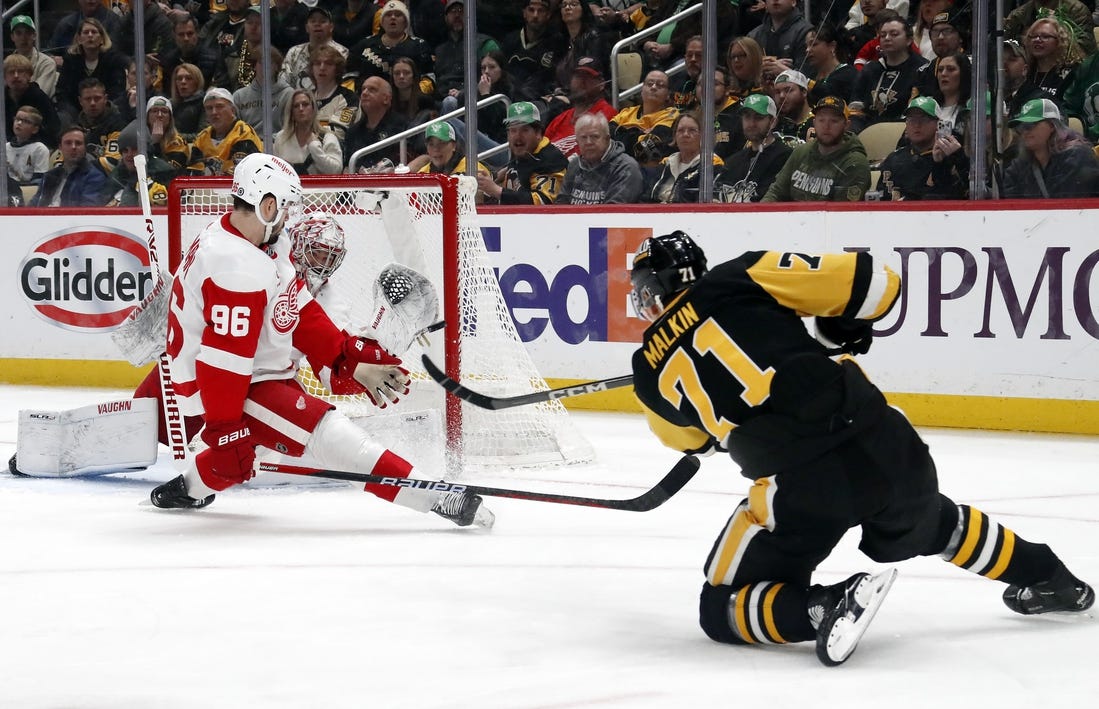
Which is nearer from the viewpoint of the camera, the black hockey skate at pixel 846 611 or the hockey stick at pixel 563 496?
the black hockey skate at pixel 846 611

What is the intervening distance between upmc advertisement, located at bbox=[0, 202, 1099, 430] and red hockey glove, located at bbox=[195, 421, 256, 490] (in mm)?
2488

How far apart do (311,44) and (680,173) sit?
207cm

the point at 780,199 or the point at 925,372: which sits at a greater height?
the point at 780,199

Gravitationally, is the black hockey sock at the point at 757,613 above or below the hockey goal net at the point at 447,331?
below

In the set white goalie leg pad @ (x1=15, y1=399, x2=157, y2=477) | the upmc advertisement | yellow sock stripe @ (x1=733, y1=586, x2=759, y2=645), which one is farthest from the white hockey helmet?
the upmc advertisement

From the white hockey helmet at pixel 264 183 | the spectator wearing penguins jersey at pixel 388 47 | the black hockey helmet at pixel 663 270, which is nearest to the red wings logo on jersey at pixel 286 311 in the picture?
the white hockey helmet at pixel 264 183

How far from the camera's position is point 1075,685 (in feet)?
7.32

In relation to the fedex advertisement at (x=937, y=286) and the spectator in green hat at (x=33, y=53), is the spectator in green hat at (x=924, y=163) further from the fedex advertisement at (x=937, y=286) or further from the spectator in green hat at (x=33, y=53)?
the spectator in green hat at (x=33, y=53)

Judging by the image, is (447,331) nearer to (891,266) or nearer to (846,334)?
(891,266)

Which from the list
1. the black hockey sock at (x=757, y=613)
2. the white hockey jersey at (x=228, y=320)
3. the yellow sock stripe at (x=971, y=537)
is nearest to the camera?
the black hockey sock at (x=757, y=613)

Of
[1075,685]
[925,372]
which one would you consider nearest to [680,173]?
[925,372]

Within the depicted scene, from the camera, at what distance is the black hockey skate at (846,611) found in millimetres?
2268

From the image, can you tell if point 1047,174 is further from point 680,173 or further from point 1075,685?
point 1075,685

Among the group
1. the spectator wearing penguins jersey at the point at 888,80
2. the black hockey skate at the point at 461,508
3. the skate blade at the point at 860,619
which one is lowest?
the black hockey skate at the point at 461,508
